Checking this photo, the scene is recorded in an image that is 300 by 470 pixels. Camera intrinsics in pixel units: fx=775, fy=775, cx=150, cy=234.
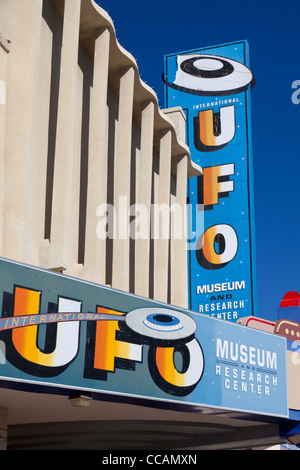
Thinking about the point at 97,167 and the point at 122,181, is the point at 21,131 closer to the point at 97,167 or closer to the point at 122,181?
the point at 97,167

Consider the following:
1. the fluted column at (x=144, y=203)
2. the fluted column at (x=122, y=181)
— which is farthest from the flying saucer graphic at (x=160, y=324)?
the fluted column at (x=144, y=203)

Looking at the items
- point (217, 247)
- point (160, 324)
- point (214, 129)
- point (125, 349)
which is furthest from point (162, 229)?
point (125, 349)

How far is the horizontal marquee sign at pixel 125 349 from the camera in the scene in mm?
12719

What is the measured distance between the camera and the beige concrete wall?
1606cm

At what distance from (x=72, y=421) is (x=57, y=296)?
5712 millimetres

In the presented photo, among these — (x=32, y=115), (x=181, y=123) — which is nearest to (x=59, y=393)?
(x=32, y=115)

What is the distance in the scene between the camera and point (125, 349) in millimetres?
14445

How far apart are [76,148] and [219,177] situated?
10.2 m

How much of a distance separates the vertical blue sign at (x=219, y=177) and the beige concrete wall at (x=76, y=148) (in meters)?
3.42

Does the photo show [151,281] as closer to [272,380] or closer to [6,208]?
[272,380]

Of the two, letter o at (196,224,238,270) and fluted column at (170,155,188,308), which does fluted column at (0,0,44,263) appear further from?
letter o at (196,224,238,270)

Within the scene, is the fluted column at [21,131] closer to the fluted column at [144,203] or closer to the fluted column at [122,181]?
the fluted column at [122,181]

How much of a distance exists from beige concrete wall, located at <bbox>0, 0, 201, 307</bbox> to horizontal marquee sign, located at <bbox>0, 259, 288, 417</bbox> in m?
2.19

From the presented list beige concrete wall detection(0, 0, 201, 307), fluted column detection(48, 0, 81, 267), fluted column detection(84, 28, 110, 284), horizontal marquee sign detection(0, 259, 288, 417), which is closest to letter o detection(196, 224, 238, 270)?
beige concrete wall detection(0, 0, 201, 307)
